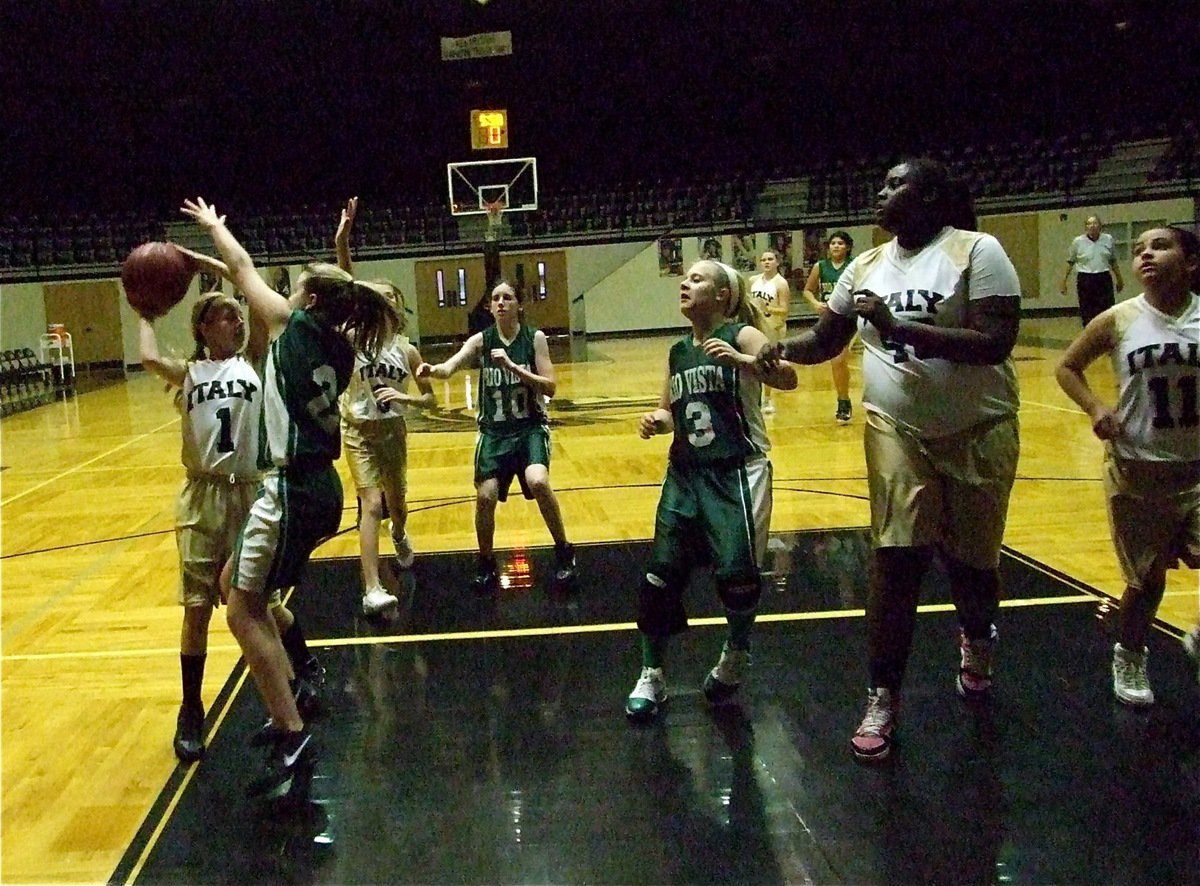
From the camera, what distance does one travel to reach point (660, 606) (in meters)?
3.35

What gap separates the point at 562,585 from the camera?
488cm

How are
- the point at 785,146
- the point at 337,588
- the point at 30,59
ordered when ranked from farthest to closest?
the point at 785,146, the point at 30,59, the point at 337,588

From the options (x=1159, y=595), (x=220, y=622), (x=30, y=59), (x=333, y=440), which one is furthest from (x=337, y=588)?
(x=30, y=59)

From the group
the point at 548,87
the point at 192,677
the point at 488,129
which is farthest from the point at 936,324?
the point at 548,87

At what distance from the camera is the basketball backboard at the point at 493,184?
693 inches

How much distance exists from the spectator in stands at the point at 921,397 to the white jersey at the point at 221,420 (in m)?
1.64

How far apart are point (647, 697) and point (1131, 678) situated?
60.8 inches

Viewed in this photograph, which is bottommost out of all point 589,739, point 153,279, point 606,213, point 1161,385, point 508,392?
point 589,739

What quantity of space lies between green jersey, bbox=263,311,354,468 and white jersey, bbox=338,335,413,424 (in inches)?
67.3

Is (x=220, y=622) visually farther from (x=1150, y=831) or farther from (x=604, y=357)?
(x=604, y=357)

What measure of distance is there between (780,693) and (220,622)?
8.49 ft

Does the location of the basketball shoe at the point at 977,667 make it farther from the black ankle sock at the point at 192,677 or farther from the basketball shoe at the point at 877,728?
the black ankle sock at the point at 192,677

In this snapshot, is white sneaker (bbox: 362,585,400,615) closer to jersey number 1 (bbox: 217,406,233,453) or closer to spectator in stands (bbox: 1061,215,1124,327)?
jersey number 1 (bbox: 217,406,233,453)

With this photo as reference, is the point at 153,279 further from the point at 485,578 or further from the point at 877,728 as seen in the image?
the point at 877,728
